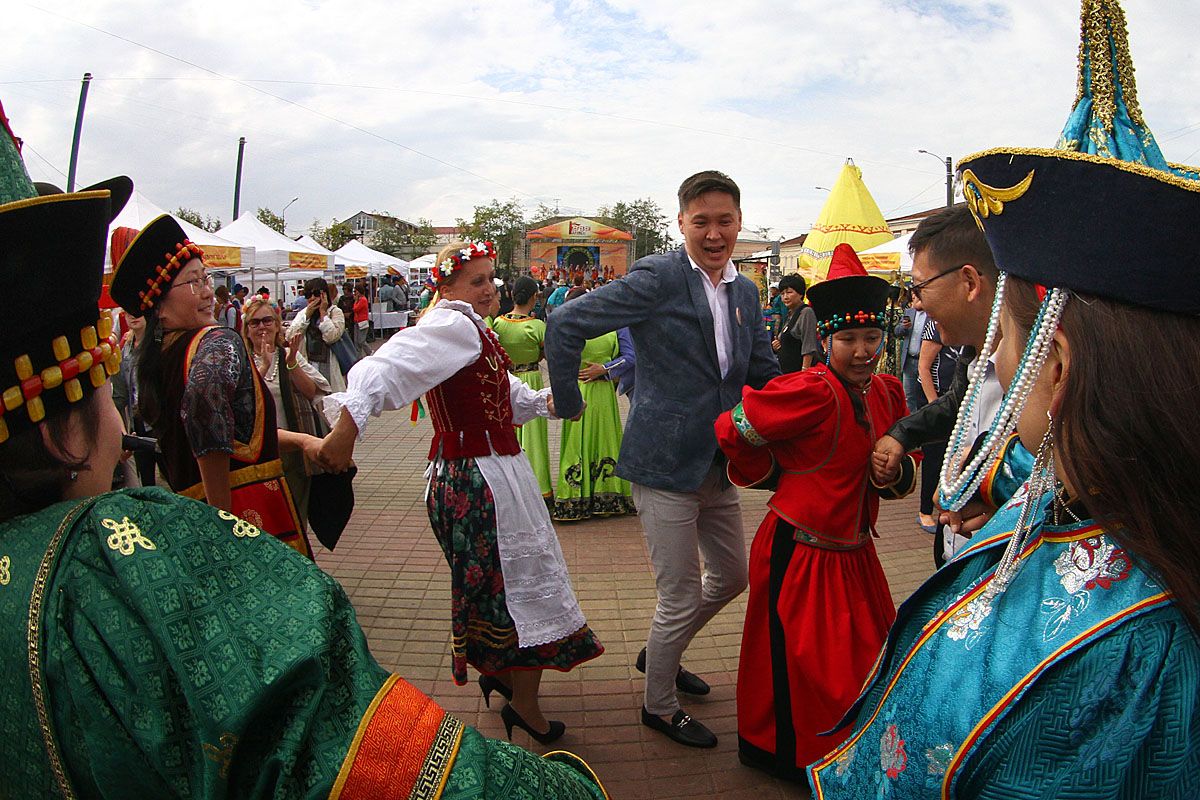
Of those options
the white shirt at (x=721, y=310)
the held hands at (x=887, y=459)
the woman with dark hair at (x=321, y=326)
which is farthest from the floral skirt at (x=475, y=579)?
the woman with dark hair at (x=321, y=326)

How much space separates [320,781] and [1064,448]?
1.07 meters

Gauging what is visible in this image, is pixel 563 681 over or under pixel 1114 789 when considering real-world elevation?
under

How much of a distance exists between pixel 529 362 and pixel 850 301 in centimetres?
386

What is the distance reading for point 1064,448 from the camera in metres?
1.04

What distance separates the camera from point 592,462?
631 cm

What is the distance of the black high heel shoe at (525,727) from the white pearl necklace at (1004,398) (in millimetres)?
2251

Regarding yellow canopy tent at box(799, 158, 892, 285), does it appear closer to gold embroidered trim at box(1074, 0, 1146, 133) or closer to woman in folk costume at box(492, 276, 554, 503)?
woman in folk costume at box(492, 276, 554, 503)

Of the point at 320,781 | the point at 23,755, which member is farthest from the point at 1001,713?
the point at 23,755

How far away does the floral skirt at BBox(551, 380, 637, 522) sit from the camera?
6.28 metres

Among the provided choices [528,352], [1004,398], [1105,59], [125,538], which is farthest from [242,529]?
[528,352]

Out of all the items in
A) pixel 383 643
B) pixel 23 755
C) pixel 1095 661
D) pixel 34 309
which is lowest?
pixel 383 643

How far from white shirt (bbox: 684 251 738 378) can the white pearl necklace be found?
5.48 feet

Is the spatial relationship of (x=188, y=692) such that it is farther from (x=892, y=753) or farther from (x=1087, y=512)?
(x=1087, y=512)

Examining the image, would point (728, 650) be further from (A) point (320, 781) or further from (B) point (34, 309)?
(B) point (34, 309)
